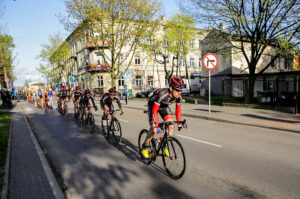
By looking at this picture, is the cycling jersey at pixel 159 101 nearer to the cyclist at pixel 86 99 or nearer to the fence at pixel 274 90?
the cyclist at pixel 86 99

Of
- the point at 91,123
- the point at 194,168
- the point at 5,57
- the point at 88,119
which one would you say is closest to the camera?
the point at 194,168

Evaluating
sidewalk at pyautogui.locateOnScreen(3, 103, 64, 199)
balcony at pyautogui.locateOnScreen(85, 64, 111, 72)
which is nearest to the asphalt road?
sidewalk at pyautogui.locateOnScreen(3, 103, 64, 199)

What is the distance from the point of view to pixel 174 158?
13.2ft

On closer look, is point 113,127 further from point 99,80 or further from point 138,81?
point 138,81

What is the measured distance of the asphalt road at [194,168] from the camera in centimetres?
345

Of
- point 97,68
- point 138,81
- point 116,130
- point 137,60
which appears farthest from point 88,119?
point 137,60

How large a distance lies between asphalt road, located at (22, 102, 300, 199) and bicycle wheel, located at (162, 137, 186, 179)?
15cm

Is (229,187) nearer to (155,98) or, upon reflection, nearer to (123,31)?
(155,98)

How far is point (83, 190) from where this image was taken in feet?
12.0

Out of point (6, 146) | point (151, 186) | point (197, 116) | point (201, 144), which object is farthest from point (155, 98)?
point (197, 116)

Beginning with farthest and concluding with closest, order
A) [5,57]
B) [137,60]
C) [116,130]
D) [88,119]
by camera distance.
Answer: [137,60], [5,57], [88,119], [116,130]

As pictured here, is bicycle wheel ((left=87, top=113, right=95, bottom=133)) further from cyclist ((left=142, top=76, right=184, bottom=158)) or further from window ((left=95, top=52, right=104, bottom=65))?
window ((left=95, top=52, right=104, bottom=65))

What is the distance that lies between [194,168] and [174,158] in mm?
673

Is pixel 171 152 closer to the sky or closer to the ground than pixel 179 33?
closer to the ground
